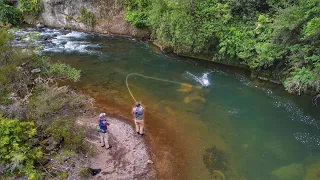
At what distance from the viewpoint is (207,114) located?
1473cm

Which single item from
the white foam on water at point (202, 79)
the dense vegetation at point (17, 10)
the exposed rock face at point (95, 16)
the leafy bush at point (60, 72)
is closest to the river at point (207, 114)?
the white foam on water at point (202, 79)

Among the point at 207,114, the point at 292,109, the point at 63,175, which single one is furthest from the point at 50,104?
the point at 292,109

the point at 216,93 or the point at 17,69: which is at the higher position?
the point at 17,69

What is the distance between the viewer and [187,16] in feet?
63.4

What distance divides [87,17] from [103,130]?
1587 centimetres

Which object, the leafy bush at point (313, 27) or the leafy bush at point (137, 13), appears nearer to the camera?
the leafy bush at point (313, 27)

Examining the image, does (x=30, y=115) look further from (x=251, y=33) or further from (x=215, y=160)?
(x=251, y=33)

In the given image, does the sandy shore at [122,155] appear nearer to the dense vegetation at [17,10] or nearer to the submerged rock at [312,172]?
the submerged rock at [312,172]

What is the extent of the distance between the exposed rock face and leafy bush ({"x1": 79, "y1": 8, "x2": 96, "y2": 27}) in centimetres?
24

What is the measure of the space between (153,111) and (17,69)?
6670 mm

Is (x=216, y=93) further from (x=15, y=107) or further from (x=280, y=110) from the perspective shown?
(x=15, y=107)

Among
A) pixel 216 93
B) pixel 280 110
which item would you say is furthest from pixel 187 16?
pixel 280 110

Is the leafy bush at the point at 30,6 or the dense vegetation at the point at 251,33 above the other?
the dense vegetation at the point at 251,33

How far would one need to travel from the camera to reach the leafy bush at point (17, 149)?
947 centimetres
